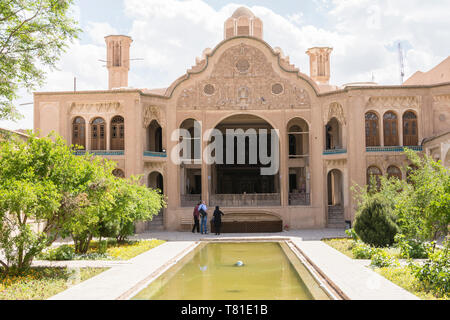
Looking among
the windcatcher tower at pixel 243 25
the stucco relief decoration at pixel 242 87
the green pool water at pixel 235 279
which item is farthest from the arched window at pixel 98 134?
the windcatcher tower at pixel 243 25

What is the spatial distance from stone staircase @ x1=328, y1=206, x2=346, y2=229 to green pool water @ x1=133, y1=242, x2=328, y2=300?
9.80 metres

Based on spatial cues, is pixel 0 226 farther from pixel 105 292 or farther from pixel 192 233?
pixel 192 233

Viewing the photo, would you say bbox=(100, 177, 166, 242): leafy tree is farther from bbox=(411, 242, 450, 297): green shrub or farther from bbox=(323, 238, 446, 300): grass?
bbox=(411, 242, 450, 297): green shrub

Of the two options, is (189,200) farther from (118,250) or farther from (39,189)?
(39,189)

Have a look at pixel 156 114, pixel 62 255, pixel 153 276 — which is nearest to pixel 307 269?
pixel 153 276

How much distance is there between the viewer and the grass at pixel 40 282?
905 centimetres

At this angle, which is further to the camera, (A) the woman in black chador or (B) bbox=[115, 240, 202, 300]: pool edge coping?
(A) the woman in black chador

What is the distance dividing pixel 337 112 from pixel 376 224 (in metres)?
11.0

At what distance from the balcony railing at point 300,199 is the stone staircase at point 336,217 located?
1.66 m

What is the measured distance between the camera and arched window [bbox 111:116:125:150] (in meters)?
24.8

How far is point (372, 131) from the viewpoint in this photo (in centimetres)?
2431

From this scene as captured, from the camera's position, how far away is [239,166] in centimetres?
3581

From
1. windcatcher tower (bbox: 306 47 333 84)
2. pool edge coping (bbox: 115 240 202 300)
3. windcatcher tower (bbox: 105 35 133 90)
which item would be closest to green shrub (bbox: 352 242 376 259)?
pool edge coping (bbox: 115 240 202 300)
